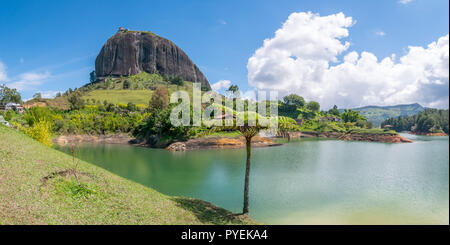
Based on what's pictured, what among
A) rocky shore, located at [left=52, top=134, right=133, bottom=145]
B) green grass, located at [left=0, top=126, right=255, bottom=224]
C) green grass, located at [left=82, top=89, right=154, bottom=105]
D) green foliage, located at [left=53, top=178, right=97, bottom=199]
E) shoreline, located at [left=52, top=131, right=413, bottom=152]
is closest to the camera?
green grass, located at [left=0, top=126, right=255, bottom=224]

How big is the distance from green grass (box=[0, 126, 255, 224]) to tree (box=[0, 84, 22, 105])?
257 feet

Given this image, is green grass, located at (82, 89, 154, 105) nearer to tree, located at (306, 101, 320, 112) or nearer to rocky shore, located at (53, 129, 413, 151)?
rocky shore, located at (53, 129, 413, 151)

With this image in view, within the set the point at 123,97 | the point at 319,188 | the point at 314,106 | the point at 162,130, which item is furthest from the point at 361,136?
the point at 123,97

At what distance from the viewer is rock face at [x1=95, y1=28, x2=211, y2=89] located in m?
147

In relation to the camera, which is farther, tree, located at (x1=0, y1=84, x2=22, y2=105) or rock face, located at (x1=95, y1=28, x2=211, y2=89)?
rock face, located at (x1=95, y1=28, x2=211, y2=89)

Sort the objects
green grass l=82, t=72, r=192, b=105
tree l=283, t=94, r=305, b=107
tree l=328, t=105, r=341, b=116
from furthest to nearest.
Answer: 1. tree l=283, t=94, r=305, b=107
2. tree l=328, t=105, r=341, b=116
3. green grass l=82, t=72, r=192, b=105

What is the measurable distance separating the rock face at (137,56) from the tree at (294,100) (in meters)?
81.2

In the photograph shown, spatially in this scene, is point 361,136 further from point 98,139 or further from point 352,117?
point 98,139

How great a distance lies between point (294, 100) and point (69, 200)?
115317 millimetres

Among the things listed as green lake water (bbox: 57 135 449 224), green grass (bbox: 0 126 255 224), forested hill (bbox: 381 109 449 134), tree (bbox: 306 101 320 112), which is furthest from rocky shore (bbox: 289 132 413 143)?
green grass (bbox: 0 126 255 224)

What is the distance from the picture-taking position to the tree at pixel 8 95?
67.6 m

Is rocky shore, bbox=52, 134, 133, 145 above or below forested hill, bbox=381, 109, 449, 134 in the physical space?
below
